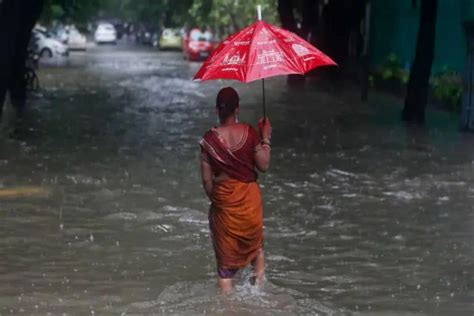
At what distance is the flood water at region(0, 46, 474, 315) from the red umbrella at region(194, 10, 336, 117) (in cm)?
164

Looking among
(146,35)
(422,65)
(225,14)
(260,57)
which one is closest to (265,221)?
(260,57)

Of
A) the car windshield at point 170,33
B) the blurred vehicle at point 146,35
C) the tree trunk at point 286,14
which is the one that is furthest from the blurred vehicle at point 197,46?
the blurred vehicle at point 146,35

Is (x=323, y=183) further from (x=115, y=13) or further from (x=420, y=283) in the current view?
(x=115, y=13)

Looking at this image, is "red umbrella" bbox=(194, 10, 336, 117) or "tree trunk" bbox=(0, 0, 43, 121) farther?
"tree trunk" bbox=(0, 0, 43, 121)

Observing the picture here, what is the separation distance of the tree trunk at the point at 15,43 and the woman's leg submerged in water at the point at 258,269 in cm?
1144

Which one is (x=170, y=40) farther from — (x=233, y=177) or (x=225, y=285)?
(x=233, y=177)

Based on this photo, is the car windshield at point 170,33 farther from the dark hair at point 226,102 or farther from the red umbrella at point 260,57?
the dark hair at point 226,102

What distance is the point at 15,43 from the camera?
19.7 m

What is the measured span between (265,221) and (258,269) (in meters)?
3.36

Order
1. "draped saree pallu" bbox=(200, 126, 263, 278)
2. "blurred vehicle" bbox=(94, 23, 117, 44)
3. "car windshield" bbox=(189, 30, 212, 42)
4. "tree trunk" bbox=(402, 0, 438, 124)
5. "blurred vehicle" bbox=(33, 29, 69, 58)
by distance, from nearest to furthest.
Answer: "draped saree pallu" bbox=(200, 126, 263, 278), "tree trunk" bbox=(402, 0, 438, 124), "blurred vehicle" bbox=(33, 29, 69, 58), "car windshield" bbox=(189, 30, 212, 42), "blurred vehicle" bbox=(94, 23, 117, 44)

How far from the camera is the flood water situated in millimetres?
7680

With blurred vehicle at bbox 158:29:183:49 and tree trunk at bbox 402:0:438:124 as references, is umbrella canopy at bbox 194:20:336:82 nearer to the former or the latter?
tree trunk at bbox 402:0:438:124

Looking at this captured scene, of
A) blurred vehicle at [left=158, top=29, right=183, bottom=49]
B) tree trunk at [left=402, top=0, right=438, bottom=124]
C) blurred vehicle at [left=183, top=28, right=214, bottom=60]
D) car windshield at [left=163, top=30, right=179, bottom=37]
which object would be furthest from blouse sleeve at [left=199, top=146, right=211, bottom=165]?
car windshield at [left=163, top=30, right=179, bottom=37]

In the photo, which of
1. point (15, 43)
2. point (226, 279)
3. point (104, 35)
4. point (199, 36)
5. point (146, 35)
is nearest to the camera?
point (226, 279)
